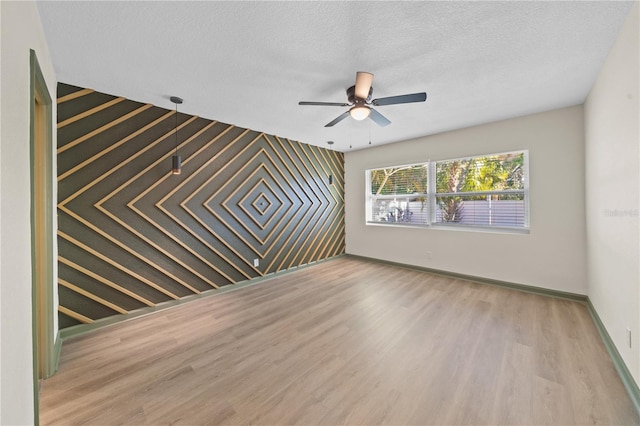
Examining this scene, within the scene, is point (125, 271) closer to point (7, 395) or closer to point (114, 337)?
point (114, 337)

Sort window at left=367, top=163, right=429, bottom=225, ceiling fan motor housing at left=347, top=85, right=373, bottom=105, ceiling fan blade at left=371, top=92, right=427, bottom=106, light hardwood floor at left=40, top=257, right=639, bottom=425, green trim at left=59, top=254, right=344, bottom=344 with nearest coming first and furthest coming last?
light hardwood floor at left=40, top=257, right=639, bottom=425
ceiling fan blade at left=371, top=92, right=427, bottom=106
ceiling fan motor housing at left=347, top=85, right=373, bottom=105
green trim at left=59, top=254, right=344, bottom=344
window at left=367, top=163, right=429, bottom=225

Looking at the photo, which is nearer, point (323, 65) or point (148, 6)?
point (148, 6)

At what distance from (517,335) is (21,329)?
12.0 feet

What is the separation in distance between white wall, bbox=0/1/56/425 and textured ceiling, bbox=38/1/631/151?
69 centimetres

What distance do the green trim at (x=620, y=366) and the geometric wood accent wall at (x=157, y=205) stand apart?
410 centimetres

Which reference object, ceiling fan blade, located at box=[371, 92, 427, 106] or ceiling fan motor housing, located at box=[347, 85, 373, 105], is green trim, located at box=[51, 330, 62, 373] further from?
ceiling fan blade, located at box=[371, 92, 427, 106]

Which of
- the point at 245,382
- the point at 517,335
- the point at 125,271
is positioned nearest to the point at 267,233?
the point at 125,271

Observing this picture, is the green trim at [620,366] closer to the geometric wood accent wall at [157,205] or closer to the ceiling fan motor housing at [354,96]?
the ceiling fan motor housing at [354,96]

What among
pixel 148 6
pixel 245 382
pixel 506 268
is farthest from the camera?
pixel 506 268

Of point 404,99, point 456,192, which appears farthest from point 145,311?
point 456,192

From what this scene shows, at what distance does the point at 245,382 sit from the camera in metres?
1.86

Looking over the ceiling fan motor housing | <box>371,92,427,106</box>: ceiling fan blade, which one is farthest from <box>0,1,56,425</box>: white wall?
<box>371,92,427,106</box>: ceiling fan blade

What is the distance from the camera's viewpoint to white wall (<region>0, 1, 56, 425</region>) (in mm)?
977

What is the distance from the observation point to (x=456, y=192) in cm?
434
